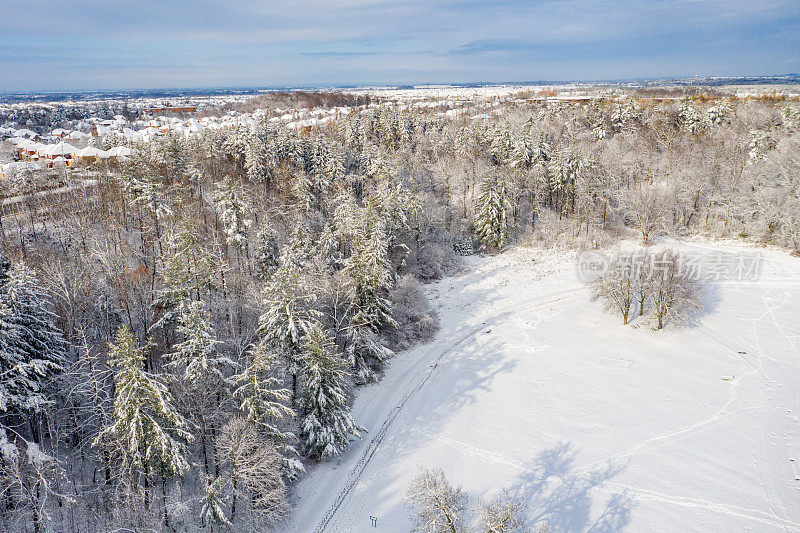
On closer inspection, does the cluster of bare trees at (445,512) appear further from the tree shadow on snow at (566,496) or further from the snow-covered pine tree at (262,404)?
the snow-covered pine tree at (262,404)

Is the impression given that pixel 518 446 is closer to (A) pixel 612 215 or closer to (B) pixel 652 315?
(B) pixel 652 315

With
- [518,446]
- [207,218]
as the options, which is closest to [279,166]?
[207,218]

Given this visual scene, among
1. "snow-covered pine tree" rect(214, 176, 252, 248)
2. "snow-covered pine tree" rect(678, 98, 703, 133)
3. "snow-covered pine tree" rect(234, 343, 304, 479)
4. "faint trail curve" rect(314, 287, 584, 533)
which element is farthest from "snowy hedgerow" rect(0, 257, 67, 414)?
"snow-covered pine tree" rect(678, 98, 703, 133)

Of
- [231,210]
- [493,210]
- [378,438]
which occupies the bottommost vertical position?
[378,438]

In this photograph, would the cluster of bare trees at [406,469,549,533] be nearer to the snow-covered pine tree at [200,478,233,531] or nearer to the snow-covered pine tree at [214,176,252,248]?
the snow-covered pine tree at [200,478,233,531]

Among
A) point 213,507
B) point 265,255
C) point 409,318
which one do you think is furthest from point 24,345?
point 409,318

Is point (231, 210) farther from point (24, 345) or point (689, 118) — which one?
point (689, 118)
